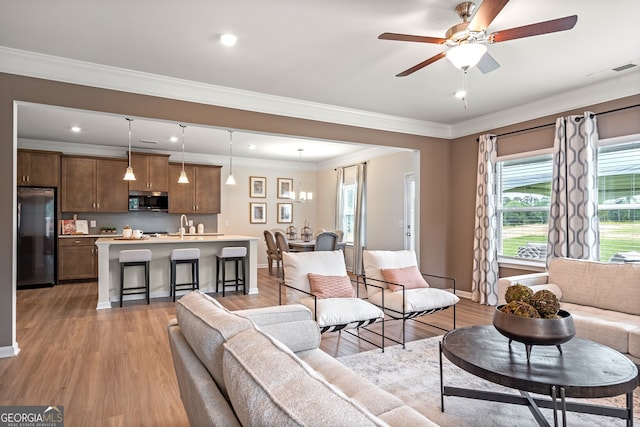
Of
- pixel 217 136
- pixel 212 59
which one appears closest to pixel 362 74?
pixel 212 59

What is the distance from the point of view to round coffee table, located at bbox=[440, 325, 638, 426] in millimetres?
1691

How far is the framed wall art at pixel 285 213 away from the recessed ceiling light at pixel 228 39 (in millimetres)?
6431

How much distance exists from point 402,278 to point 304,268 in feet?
3.56

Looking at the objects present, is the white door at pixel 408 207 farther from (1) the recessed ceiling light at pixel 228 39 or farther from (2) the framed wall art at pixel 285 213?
(1) the recessed ceiling light at pixel 228 39

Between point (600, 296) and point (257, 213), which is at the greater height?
point (257, 213)

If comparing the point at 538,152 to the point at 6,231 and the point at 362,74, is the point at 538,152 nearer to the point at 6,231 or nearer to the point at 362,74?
the point at 362,74

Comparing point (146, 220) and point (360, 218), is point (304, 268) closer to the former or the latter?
point (360, 218)

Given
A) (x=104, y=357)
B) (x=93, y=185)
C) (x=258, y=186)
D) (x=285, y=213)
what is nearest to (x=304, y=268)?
(x=104, y=357)

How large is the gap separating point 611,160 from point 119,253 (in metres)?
6.37

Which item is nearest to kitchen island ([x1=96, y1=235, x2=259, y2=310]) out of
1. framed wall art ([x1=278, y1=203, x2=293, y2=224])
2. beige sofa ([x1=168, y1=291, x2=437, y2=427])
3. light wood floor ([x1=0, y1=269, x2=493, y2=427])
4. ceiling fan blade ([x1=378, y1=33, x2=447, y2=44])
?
light wood floor ([x1=0, y1=269, x2=493, y2=427])

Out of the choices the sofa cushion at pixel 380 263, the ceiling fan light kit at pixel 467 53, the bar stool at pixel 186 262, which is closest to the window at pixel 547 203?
the sofa cushion at pixel 380 263

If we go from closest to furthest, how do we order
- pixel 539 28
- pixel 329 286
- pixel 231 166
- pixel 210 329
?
pixel 210 329 < pixel 539 28 < pixel 329 286 < pixel 231 166

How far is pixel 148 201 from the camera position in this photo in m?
7.71

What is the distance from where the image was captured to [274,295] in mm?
5797
